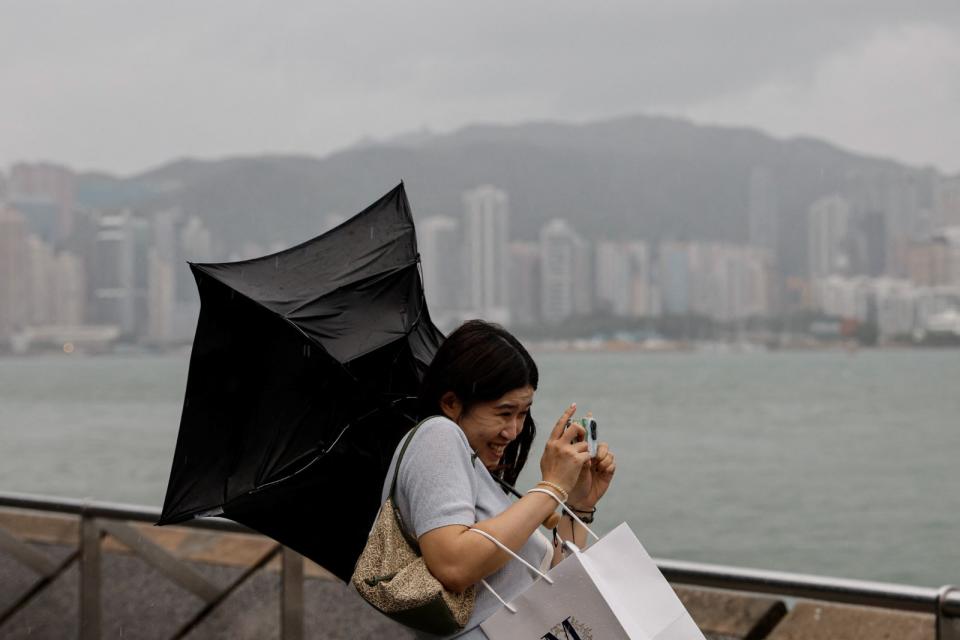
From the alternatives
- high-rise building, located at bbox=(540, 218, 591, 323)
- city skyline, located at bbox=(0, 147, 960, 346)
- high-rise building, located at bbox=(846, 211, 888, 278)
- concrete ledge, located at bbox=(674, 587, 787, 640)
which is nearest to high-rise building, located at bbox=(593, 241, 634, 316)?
city skyline, located at bbox=(0, 147, 960, 346)

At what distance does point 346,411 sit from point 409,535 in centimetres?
41

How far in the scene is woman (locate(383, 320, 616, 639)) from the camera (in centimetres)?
184

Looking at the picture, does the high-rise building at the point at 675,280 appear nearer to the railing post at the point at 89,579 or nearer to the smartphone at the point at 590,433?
the railing post at the point at 89,579

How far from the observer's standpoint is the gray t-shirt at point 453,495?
6.08ft

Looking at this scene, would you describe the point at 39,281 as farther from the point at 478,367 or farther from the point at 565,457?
the point at 565,457

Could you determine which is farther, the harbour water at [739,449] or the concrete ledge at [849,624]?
the harbour water at [739,449]

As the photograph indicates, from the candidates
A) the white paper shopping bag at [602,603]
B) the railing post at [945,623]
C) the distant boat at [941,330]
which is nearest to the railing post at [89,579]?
the white paper shopping bag at [602,603]

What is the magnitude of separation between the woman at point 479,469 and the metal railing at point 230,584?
0.81 m

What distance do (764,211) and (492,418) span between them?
114m

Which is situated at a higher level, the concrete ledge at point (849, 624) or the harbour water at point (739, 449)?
the concrete ledge at point (849, 624)

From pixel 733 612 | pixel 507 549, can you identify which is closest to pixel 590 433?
pixel 507 549

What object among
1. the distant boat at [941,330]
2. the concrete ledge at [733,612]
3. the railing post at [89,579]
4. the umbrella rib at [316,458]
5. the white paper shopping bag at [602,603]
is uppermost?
the umbrella rib at [316,458]

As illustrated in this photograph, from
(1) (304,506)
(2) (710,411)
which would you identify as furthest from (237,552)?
(2) (710,411)

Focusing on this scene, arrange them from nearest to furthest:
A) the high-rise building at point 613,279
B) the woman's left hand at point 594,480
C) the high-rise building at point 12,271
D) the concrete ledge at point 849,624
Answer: the woman's left hand at point 594,480 < the concrete ledge at point 849,624 < the high-rise building at point 613,279 < the high-rise building at point 12,271
